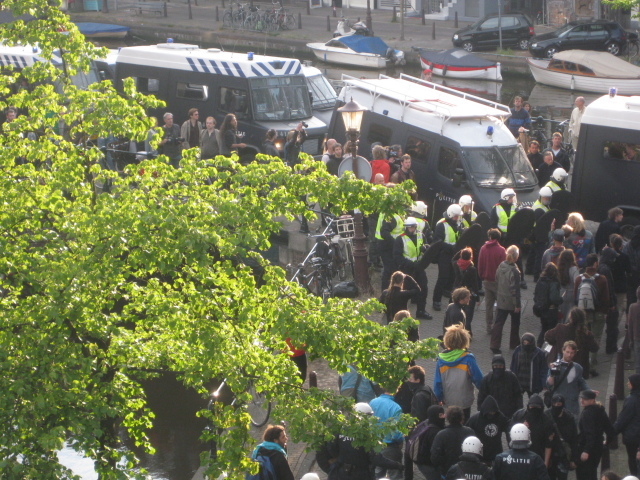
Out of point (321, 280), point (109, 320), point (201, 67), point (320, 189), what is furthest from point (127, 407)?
point (201, 67)

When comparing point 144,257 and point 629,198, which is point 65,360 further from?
point 629,198

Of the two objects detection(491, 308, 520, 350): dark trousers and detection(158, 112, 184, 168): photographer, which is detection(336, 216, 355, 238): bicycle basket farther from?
detection(158, 112, 184, 168): photographer

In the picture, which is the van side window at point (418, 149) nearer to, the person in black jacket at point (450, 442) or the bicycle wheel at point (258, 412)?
the bicycle wheel at point (258, 412)

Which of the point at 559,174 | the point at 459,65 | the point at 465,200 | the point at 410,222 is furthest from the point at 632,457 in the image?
the point at 459,65

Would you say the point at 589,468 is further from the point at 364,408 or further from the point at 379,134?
the point at 379,134

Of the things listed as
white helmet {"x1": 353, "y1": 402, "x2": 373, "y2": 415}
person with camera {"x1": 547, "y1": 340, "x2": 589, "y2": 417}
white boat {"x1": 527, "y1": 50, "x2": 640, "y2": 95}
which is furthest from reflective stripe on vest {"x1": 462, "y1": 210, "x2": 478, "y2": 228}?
white boat {"x1": 527, "y1": 50, "x2": 640, "y2": 95}

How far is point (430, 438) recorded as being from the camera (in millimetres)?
9391

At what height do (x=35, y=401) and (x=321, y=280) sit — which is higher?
(x=35, y=401)

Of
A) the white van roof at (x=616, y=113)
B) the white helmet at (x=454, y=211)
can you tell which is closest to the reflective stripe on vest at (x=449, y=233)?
the white helmet at (x=454, y=211)

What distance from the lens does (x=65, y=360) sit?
7.56m

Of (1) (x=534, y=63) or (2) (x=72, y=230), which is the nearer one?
(2) (x=72, y=230)

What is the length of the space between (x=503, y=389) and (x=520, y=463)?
1.81 m

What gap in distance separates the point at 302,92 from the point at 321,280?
791cm

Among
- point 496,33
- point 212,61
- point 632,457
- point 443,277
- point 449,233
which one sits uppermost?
point 212,61
